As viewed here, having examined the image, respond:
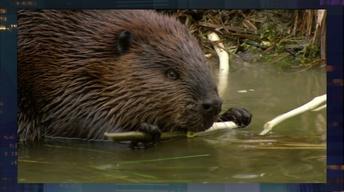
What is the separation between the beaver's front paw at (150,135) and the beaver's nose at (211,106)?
26 cm

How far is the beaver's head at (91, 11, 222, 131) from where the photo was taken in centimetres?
268

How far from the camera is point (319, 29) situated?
8.74ft

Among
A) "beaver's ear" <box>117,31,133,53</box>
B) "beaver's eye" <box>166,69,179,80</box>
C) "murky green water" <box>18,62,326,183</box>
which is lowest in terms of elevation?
"murky green water" <box>18,62,326,183</box>

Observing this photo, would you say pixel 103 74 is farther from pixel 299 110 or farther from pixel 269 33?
pixel 299 110

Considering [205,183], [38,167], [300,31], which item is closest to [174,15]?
[300,31]

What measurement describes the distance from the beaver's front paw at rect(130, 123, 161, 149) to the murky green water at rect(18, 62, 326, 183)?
31 millimetres

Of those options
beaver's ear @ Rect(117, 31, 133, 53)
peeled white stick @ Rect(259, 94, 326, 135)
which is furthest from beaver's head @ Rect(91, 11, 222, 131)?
peeled white stick @ Rect(259, 94, 326, 135)

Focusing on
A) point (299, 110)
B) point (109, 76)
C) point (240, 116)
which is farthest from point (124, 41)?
point (299, 110)

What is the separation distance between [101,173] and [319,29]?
1328 millimetres

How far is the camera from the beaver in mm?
2684

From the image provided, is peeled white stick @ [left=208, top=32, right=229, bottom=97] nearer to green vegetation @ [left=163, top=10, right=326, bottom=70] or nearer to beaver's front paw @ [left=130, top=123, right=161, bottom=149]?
green vegetation @ [left=163, top=10, right=326, bottom=70]

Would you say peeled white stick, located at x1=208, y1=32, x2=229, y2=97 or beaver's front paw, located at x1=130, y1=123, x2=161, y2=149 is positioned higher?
peeled white stick, located at x1=208, y1=32, x2=229, y2=97

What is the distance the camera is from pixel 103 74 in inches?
107

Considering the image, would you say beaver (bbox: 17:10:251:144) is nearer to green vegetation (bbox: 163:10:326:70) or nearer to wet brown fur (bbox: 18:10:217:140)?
wet brown fur (bbox: 18:10:217:140)
